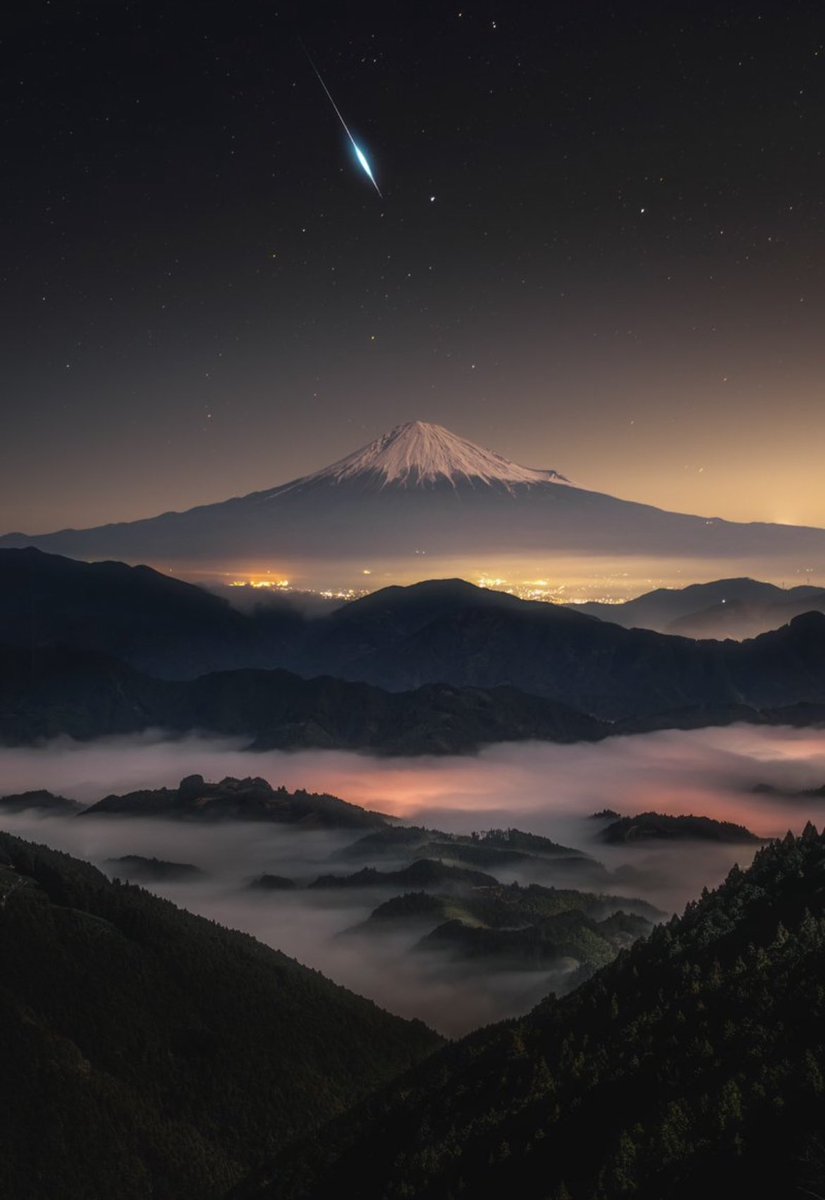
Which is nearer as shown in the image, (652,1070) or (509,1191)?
(509,1191)

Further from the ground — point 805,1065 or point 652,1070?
point 805,1065

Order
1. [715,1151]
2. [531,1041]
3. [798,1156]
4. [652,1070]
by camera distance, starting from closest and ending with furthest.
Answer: [798,1156] → [715,1151] → [652,1070] → [531,1041]

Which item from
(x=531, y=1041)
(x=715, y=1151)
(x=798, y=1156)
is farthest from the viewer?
(x=531, y=1041)

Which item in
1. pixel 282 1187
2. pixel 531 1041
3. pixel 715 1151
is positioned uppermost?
pixel 715 1151

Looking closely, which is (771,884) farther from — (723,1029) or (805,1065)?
(805,1065)

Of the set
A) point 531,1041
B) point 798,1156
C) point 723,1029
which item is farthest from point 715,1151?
point 531,1041

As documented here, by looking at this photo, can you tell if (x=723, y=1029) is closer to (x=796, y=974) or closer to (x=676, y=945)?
(x=796, y=974)
